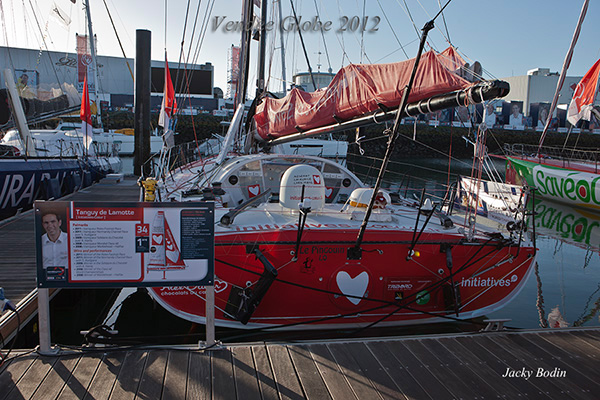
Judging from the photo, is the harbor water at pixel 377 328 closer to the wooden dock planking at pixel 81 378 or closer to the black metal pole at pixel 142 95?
the wooden dock planking at pixel 81 378

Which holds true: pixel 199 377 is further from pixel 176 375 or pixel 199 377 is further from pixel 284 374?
pixel 284 374

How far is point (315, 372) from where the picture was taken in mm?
3553

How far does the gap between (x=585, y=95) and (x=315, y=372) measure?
49.0 feet

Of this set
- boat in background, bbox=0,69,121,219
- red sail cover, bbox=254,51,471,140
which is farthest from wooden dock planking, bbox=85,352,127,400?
boat in background, bbox=0,69,121,219

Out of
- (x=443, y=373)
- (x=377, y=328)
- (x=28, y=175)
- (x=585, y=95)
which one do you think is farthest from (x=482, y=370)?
(x=585, y=95)

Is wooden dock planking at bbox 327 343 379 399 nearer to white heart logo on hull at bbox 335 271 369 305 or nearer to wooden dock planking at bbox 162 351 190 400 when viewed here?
wooden dock planking at bbox 162 351 190 400

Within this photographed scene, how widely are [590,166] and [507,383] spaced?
21001 mm

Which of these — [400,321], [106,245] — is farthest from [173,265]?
[400,321]

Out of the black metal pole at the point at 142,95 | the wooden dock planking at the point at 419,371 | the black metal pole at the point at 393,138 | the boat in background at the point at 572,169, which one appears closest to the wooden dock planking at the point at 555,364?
the wooden dock planking at the point at 419,371

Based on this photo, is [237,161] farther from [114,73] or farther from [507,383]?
[114,73]

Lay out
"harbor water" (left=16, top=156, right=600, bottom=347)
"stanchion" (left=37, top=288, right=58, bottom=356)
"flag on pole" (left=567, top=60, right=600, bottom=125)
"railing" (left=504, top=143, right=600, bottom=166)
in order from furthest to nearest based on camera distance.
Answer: "railing" (left=504, top=143, right=600, bottom=166)
"flag on pole" (left=567, top=60, right=600, bottom=125)
"harbor water" (left=16, top=156, right=600, bottom=347)
"stanchion" (left=37, top=288, right=58, bottom=356)

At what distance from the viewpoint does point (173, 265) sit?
11.9 ft

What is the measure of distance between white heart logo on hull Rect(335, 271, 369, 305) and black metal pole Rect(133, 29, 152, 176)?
13.3 metres

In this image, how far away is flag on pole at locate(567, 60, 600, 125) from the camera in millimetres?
14070
